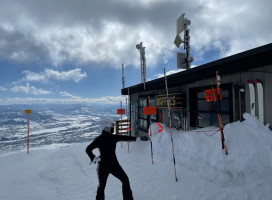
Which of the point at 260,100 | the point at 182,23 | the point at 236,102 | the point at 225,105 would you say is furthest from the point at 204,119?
the point at 182,23

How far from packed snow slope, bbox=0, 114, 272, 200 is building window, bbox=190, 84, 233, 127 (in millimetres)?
968

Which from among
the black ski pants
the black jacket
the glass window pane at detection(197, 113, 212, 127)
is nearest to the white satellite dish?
the glass window pane at detection(197, 113, 212, 127)

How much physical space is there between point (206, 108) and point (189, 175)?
315 cm

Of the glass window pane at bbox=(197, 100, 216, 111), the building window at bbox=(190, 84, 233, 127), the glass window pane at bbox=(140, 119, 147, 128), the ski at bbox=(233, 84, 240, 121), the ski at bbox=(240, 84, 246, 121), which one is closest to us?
the ski at bbox=(240, 84, 246, 121)

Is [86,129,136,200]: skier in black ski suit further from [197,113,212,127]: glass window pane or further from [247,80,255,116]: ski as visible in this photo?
[197,113,212,127]: glass window pane

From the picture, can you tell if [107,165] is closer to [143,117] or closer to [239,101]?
[239,101]

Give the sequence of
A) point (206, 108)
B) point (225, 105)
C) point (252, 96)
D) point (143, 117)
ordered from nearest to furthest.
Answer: point (252, 96)
point (225, 105)
point (206, 108)
point (143, 117)

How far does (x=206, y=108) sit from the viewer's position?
665 cm

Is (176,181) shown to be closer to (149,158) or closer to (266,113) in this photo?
(149,158)

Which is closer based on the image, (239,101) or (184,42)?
(239,101)

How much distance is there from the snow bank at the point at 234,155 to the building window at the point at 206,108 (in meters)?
0.90

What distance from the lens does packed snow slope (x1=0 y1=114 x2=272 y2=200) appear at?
145 inches

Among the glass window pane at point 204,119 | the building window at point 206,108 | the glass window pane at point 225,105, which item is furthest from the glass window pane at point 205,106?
the glass window pane at point 225,105

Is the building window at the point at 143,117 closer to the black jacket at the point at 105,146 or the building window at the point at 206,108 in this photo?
the building window at the point at 206,108
